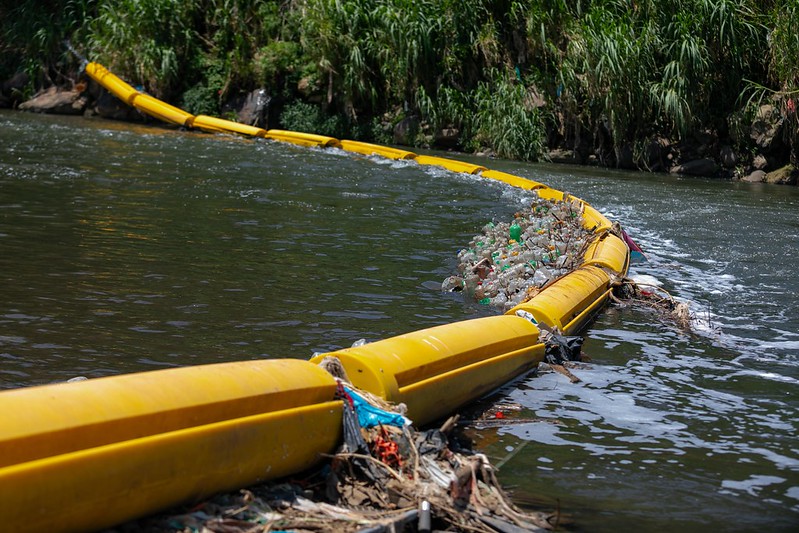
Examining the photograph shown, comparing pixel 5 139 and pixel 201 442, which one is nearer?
pixel 201 442

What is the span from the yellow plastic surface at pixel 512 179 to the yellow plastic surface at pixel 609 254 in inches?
210

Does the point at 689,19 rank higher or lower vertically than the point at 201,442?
higher

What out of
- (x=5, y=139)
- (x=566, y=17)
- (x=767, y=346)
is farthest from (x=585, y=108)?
(x=767, y=346)

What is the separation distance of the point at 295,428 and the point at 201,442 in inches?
18.2

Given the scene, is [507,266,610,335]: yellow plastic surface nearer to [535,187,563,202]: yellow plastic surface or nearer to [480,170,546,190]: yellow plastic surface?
[535,187,563,202]: yellow plastic surface

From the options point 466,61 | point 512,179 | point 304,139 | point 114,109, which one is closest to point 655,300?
point 512,179

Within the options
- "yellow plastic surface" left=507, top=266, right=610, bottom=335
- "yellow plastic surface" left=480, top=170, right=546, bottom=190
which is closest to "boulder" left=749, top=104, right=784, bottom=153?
"yellow plastic surface" left=480, top=170, right=546, bottom=190

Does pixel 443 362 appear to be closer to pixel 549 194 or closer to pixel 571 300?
pixel 571 300

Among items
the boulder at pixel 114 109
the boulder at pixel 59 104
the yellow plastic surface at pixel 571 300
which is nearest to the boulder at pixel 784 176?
the yellow plastic surface at pixel 571 300

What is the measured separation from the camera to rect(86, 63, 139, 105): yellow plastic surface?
71.5 ft

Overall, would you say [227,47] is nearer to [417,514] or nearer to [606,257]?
[606,257]

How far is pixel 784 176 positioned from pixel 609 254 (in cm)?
1135

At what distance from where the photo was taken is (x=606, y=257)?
28.0ft

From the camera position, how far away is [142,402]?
326 centimetres
